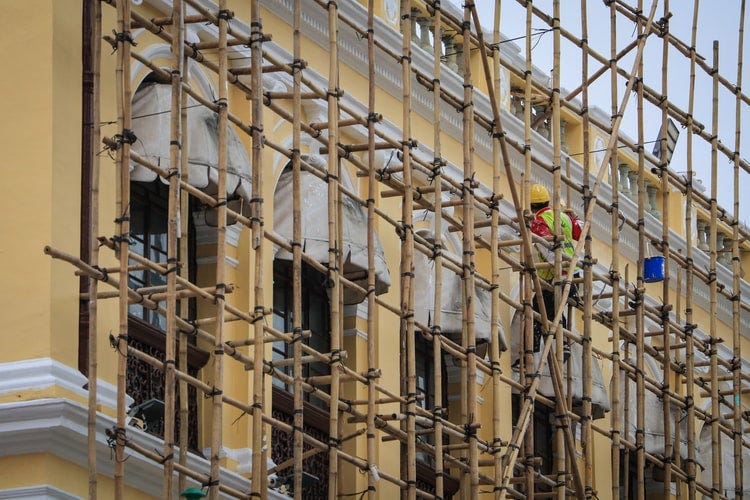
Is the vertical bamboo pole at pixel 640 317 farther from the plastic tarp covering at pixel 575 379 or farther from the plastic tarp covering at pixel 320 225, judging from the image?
the plastic tarp covering at pixel 320 225

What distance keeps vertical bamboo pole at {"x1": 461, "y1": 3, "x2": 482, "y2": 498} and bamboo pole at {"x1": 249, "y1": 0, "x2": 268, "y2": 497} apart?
227cm

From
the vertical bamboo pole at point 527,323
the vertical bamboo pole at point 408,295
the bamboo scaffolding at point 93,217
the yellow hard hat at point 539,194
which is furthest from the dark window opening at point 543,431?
the bamboo scaffolding at point 93,217

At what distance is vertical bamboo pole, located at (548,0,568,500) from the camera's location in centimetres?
1549

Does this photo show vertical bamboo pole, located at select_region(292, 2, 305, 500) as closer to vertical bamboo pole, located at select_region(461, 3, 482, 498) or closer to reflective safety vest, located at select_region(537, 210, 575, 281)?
vertical bamboo pole, located at select_region(461, 3, 482, 498)

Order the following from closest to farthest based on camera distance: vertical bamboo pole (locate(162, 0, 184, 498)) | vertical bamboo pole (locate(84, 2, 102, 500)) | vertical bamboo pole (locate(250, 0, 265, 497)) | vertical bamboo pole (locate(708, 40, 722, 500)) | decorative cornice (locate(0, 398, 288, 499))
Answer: vertical bamboo pole (locate(84, 2, 102, 500)), vertical bamboo pole (locate(162, 0, 184, 498)), decorative cornice (locate(0, 398, 288, 499)), vertical bamboo pole (locate(250, 0, 265, 497)), vertical bamboo pole (locate(708, 40, 722, 500))

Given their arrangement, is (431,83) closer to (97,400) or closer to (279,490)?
(279,490)

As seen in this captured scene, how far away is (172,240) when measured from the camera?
11875 mm

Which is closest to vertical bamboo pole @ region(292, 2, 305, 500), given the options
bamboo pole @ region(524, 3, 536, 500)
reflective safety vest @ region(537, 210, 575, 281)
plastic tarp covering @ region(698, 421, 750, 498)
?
bamboo pole @ region(524, 3, 536, 500)

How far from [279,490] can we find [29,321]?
2.85 metres

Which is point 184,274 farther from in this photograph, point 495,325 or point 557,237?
point 557,237

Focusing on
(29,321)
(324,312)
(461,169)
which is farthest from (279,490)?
(461,169)

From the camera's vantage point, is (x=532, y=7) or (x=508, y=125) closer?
(x=532, y=7)

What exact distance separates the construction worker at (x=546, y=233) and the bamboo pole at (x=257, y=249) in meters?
4.22

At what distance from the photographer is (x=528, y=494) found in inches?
595
